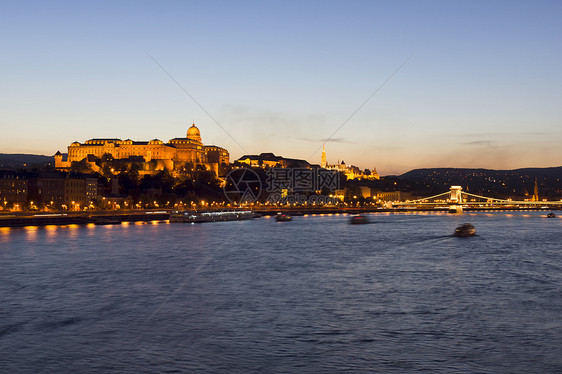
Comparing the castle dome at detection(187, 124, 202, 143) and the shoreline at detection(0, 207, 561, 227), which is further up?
the castle dome at detection(187, 124, 202, 143)

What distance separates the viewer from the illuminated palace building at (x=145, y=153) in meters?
118

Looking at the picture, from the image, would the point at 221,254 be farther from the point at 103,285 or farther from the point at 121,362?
the point at 121,362

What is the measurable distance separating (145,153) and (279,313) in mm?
111470

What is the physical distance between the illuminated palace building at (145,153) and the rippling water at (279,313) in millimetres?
89228

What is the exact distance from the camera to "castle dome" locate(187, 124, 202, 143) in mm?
143538

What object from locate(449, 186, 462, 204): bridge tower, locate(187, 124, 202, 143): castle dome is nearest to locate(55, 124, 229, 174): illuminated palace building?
locate(187, 124, 202, 143): castle dome

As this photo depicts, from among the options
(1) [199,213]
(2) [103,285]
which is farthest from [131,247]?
→ (1) [199,213]

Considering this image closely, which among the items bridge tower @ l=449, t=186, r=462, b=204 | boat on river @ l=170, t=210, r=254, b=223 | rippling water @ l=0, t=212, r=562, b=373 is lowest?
rippling water @ l=0, t=212, r=562, b=373

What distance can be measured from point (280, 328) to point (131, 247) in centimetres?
2458

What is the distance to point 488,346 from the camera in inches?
498

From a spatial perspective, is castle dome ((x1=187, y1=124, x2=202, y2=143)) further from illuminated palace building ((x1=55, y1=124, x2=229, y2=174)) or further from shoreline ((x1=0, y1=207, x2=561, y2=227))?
shoreline ((x1=0, y1=207, x2=561, y2=227))

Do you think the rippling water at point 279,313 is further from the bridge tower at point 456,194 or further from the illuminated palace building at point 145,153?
the bridge tower at point 456,194

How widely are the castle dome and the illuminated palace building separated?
9437mm

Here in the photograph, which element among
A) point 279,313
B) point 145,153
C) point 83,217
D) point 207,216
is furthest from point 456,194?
point 279,313
